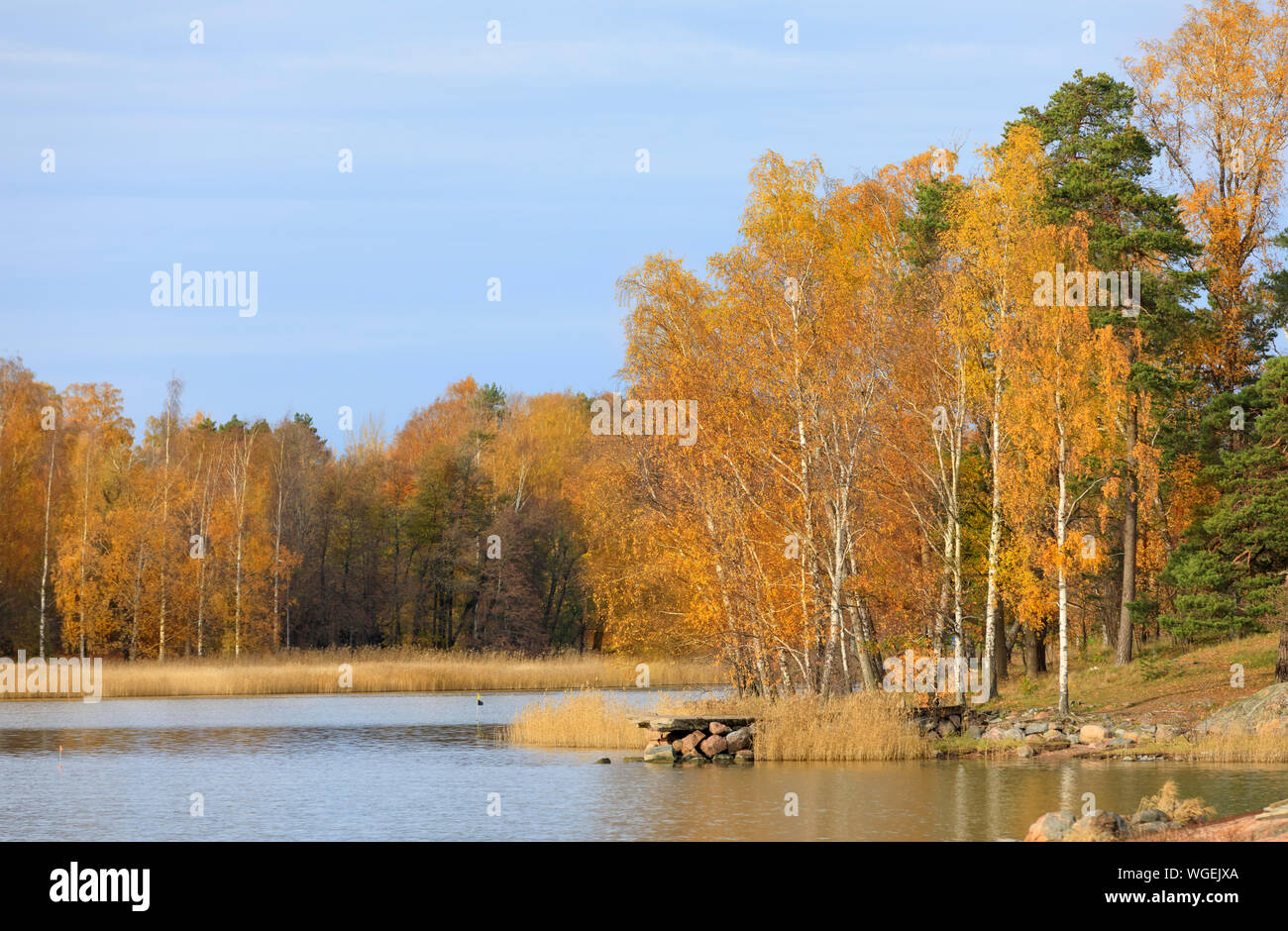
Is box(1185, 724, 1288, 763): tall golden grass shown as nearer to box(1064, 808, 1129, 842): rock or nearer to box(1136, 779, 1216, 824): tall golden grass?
box(1136, 779, 1216, 824): tall golden grass

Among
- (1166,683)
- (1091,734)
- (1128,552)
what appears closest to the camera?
(1091,734)

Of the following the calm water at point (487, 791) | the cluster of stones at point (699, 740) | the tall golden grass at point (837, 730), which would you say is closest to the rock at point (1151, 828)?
the calm water at point (487, 791)

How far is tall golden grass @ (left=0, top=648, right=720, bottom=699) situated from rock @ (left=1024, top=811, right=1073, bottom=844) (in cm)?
3505

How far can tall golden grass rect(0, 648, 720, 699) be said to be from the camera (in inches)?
2085

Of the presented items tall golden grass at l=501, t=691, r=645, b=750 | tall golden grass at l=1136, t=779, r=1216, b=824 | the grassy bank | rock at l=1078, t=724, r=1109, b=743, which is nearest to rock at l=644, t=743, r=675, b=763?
tall golden grass at l=501, t=691, r=645, b=750

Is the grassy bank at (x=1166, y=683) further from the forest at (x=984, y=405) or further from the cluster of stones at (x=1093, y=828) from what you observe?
the cluster of stones at (x=1093, y=828)

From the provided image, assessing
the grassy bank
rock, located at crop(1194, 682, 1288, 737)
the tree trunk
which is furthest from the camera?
the tree trunk

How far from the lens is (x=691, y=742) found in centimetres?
3070

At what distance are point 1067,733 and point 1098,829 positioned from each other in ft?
49.5

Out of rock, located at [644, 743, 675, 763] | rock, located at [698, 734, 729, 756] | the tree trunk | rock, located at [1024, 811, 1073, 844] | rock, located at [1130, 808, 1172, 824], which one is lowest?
rock, located at [644, 743, 675, 763]

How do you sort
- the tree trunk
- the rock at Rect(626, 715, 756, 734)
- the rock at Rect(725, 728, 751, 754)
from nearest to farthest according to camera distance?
the rock at Rect(725, 728, 751, 754) → the rock at Rect(626, 715, 756, 734) → the tree trunk

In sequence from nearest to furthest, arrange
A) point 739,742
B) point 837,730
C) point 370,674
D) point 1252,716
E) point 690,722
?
1. point 1252,716
2. point 837,730
3. point 739,742
4. point 690,722
5. point 370,674

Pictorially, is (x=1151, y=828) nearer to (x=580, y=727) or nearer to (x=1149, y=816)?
(x=1149, y=816)

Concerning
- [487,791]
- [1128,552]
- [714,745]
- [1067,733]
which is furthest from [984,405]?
Result: [487,791]
